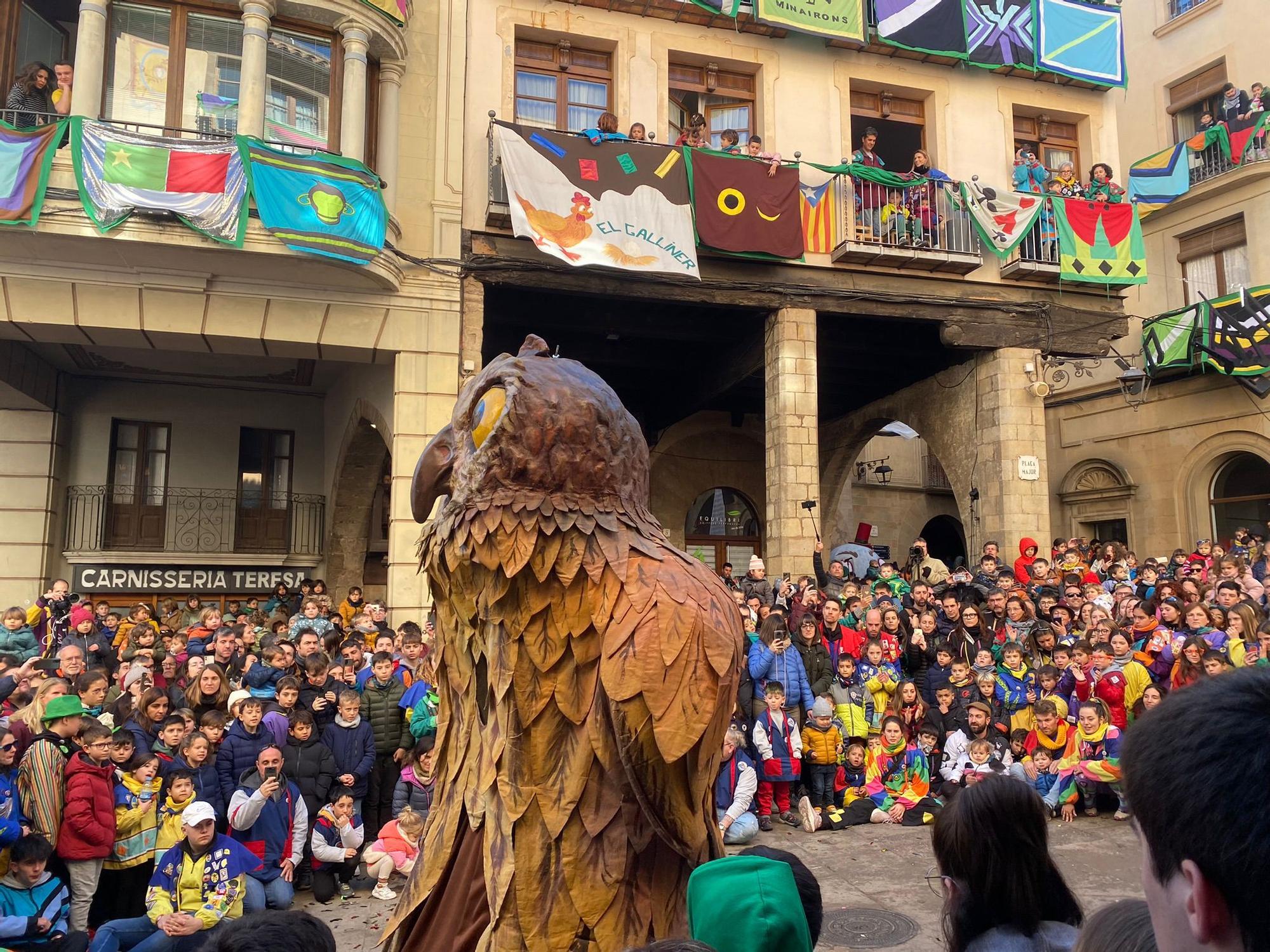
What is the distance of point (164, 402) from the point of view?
13.9m

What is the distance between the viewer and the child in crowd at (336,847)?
5.77 meters

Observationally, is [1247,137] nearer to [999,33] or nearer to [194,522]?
[999,33]

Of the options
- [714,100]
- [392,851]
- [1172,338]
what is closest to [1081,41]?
[714,100]

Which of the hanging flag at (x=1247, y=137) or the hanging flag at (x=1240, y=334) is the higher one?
the hanging flag at (x=1247, y=137)

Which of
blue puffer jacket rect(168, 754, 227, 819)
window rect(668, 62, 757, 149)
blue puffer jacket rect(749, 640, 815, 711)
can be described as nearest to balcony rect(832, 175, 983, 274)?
window rect(668, 62, 757, 149)

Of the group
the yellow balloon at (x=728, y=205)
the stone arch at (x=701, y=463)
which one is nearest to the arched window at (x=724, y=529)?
the stone arch at (x=701, y=463)

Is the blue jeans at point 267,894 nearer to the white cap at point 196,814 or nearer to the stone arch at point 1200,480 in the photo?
the white cap at point 196,814

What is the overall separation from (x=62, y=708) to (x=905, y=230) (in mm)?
11045

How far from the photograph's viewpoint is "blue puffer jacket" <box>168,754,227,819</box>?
5352mm

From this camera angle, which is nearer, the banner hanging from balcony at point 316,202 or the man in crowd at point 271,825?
the man in crowd at point 271,825

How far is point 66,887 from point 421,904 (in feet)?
11.6

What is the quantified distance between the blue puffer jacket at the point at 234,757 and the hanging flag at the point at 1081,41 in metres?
13.3

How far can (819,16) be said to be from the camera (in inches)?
486

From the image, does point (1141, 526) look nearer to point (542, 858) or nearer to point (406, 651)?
point (406, 651)
